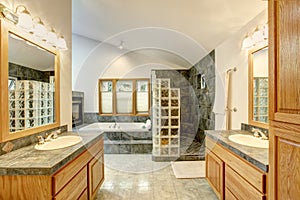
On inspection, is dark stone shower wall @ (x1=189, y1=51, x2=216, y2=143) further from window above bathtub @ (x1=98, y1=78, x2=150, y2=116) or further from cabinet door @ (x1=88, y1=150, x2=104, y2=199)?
cabinet door @ (x1=88, y1=150, x2=104, y2=199)

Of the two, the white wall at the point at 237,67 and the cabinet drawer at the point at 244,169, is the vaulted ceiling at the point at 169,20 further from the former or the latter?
the cabinet drawer at the point at 244,169

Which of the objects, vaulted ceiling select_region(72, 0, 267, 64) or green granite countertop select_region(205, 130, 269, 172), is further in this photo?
vaulted ceiling select_region(72, 0, 267, 64)

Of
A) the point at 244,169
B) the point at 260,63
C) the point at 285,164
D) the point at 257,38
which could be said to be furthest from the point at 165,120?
the point at 285,164

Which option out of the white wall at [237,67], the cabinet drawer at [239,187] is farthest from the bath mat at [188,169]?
the cabinet drawer at [239,187]

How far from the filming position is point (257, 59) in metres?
2.50

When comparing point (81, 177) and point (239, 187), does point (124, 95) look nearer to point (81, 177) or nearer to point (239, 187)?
point (81, 177)

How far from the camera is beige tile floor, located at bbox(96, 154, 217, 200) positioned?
2.63 metres

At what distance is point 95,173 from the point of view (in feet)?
7.94

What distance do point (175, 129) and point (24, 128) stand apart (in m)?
2.87

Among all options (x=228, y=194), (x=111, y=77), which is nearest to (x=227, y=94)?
(x=228, y=194)

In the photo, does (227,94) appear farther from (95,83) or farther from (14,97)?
(95,83)

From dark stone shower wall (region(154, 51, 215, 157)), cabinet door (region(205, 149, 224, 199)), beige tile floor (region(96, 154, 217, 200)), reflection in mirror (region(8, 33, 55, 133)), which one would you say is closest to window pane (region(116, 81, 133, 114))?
dark stone shower wall (region(154, 51, 215, 157))

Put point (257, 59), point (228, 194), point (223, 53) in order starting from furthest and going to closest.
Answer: point (223, 53) → point (257, 59) → point (228, 194)

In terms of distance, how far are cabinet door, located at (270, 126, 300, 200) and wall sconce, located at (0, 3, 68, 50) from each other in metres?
2.16
